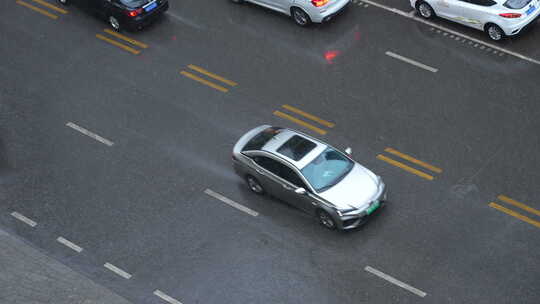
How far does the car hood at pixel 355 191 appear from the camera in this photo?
18.0 meters

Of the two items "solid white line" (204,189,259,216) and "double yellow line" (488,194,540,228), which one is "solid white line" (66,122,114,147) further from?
"double yellow line" (488,194,540,228)

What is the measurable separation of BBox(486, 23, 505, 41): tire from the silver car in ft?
23.5

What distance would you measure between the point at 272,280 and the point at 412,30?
10.5m

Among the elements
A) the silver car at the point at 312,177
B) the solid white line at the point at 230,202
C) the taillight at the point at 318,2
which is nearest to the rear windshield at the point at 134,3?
the taillight at the point at 318,2

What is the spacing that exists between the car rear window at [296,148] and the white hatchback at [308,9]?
21.6 ft

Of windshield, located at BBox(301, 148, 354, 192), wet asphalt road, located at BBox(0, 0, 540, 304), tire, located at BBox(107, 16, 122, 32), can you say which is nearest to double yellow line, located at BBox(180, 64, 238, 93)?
wet asphalt road, located at BBox(0, 0, 540, 304)

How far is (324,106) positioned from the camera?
2209 centimetres

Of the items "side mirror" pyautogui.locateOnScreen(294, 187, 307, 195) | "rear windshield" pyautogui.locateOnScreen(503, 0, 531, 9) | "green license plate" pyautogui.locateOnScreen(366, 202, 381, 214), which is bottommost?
"green license plate" pyautogui.locateOnScreen(366, 202, 381, 214)

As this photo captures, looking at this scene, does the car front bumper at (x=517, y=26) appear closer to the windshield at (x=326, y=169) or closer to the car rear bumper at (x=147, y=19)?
the windshield at (x=326, y=169)

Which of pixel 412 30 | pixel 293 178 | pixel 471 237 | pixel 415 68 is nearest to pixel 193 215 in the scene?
pixel 293 178

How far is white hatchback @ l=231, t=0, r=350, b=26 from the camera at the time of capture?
24.5 metres

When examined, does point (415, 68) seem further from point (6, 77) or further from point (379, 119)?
point (6, 77)

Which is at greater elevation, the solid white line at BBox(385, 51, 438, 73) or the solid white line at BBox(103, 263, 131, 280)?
the solid white line at BBox(385, 51, 438, 73)

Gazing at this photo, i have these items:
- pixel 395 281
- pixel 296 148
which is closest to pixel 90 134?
pixel 296 148
